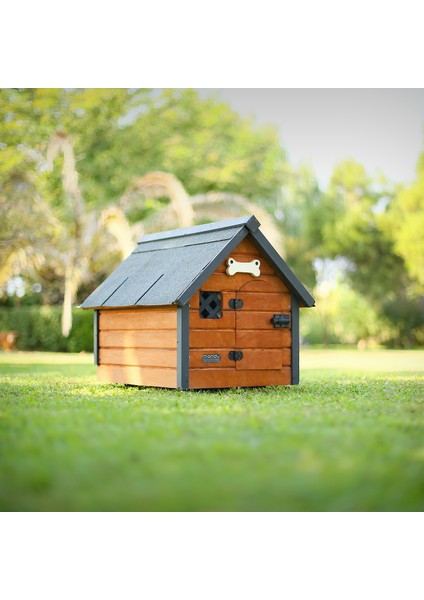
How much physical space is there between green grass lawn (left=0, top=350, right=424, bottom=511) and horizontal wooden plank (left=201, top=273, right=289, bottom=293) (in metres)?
1.52

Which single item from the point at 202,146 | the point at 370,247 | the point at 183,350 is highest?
the point at 202,146

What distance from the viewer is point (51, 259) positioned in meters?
20.5

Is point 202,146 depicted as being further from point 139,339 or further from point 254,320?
point 254,320

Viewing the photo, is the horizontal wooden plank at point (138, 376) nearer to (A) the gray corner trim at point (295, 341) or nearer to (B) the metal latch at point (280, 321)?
Answer: (B) the metal latch at point (280, 321)

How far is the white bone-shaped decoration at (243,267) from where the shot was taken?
30.5 feet

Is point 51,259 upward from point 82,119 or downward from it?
downward

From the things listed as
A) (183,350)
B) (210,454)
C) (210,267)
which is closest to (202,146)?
(210,267)

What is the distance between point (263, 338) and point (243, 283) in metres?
0.73

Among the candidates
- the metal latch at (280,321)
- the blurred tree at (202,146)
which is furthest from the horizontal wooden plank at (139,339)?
the blurred tree at (202,146)

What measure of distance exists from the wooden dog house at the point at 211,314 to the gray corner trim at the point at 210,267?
11mm

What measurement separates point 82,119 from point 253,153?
7.88 meters

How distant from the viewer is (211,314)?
926 centimetres
